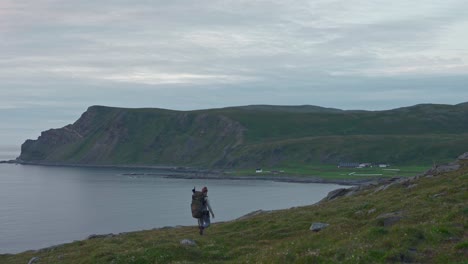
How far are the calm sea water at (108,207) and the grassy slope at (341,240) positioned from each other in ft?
185

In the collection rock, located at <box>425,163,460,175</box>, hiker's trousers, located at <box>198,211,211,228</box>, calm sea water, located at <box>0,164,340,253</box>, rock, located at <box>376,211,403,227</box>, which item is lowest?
calm sea water, located at <box>0,164,340,253</box>

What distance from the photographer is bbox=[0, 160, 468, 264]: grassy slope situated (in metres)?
20.0

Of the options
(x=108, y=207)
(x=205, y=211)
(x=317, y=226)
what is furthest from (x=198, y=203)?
(x=108, y=207)

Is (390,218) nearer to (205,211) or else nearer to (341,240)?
(341,240)

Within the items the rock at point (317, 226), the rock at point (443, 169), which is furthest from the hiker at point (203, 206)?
the rock at point (443, 169)

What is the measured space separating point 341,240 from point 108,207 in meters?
123

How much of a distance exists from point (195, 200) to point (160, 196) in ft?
435

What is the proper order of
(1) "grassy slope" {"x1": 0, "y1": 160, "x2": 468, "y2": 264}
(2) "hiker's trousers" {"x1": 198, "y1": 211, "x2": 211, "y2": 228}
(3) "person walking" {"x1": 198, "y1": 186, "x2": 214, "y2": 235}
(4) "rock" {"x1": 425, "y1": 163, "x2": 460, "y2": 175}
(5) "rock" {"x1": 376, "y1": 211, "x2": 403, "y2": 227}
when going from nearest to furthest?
(1) "grassy slope" {"x1": 0, "y1": 160, "x2": 468, "y2": 264}
(5) "rock" {"x1": 376, "y1": 211, "x2": 403, "y2": 227}
(3) "person walking" {"x1": 198, "y1": 186, "x2": 214, "y2": 235}
(2) "hiker's trousers" {"x1": 198, "y1": 211, "x2": 211, "y2": 228}
(4) "rock" {"x1": 425, "y1": 163, "x2": 460, "y2": 175}

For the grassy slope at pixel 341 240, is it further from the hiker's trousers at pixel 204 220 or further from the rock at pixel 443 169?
the rock at pixel 443 169

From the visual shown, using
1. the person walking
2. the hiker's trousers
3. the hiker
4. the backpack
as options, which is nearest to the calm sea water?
the hiker's trousers

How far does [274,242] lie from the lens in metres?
27.9

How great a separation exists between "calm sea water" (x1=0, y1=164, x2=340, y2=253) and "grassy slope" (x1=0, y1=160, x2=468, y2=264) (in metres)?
56.4

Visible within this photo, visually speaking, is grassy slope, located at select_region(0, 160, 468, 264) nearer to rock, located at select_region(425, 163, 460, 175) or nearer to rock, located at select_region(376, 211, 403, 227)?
rock, located at select_region(376, 211, 403, 227)

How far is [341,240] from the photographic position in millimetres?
23109
